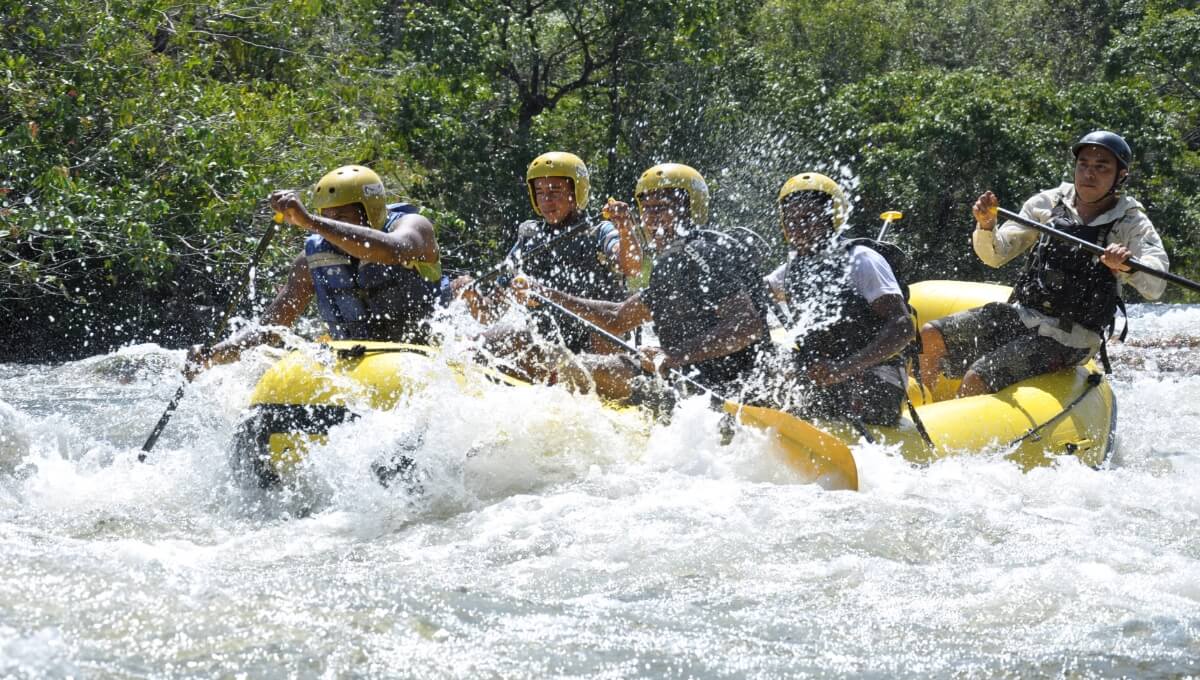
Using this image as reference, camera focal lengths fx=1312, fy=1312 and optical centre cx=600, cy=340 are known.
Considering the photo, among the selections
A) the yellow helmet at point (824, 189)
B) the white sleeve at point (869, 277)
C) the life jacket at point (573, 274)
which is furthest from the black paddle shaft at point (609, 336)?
the yellow helmet at point (824, 189)

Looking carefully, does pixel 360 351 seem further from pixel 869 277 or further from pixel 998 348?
pixel 998 348

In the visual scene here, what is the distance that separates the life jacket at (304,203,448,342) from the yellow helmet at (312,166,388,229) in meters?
0.10

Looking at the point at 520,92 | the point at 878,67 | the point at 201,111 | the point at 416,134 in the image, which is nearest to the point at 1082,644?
the point at 201,111

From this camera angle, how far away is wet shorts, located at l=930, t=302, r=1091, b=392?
6.71 meters

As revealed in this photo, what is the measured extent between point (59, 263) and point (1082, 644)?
27.6ft

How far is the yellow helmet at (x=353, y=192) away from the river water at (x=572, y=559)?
77cm

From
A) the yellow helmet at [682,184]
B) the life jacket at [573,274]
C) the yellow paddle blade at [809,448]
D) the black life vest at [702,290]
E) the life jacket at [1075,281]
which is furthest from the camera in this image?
the life jacket at [1075,281]

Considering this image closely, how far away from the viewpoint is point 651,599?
13.8 ft

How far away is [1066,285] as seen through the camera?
670 centimetres

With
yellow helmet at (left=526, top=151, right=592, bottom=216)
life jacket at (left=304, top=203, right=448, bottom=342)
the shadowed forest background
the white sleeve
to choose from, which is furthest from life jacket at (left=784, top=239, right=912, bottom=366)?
the shadowed forest background

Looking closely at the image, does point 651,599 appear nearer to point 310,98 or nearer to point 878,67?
point 310,98

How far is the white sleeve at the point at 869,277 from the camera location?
588cm

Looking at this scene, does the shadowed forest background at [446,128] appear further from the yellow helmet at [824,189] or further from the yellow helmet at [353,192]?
the yellow helmet at [824,189]

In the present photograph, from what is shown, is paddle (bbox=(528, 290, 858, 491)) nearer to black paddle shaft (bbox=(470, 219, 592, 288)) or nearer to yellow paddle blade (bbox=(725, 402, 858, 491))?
yellow paddle blade (bbox=(725, 402, 858, 491))
